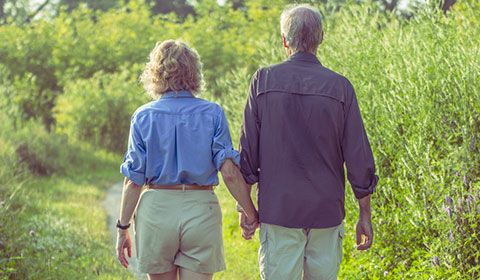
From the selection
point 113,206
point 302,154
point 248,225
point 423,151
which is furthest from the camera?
point 113,206

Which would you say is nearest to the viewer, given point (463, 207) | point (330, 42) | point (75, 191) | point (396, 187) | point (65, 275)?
point (463, 207)

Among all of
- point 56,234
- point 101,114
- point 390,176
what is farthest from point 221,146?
point 101,114

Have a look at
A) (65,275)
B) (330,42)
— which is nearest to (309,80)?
(65,275)

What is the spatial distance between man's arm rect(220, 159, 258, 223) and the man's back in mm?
66

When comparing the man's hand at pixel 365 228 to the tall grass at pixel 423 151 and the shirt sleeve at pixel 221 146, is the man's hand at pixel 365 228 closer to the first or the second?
the shirt sleeve at pixel 221 146

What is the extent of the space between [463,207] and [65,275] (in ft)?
11.3

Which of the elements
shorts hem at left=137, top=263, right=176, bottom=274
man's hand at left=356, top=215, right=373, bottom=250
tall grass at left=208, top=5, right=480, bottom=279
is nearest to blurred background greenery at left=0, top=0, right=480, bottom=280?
tall grass at left=208, top=5, right=480, bottom=279

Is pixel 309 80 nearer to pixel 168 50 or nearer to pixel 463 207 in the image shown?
pixel 168 50

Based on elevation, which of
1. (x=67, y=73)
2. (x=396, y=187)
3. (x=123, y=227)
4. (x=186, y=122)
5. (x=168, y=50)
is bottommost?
(x=67, y=73)

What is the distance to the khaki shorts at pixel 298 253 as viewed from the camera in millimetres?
4445

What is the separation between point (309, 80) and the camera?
14.6 ft

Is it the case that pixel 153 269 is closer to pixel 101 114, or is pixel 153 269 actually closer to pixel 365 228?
pixel 365 228

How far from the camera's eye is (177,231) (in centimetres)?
446

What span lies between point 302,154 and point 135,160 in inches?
32.9
